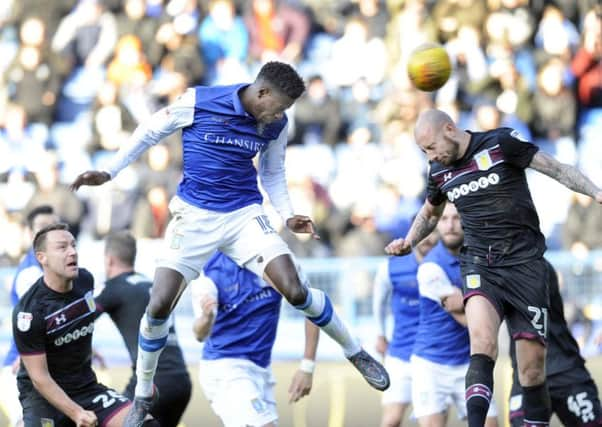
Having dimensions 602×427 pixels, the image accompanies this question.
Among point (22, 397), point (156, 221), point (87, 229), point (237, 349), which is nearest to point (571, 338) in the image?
point (237, 349)

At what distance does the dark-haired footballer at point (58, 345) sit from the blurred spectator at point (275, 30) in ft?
30.7

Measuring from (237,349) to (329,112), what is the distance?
8.31m

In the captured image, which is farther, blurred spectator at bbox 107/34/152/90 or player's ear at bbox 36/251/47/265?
blurred spectator at bbox 107/34/152/90

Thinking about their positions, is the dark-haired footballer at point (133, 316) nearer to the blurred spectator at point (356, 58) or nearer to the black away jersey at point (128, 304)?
the black away jersey at point (128, 304)

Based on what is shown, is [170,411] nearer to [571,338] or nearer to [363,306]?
[571,338]

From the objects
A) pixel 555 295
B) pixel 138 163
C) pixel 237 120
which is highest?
pixel 138 163

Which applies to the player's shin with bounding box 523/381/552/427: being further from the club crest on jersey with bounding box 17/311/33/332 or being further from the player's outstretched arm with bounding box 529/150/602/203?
the club crest on jersey with bounding box 17/311/33/332

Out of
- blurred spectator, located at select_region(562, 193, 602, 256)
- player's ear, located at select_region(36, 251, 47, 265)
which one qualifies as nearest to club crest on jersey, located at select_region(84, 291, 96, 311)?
player's ear, located at select_region(36, 251, 47, 265)

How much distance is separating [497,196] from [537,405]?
4.41 ft

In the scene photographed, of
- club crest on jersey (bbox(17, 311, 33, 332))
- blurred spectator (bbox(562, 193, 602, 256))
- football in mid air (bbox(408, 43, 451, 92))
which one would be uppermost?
football in mid air (bbox(408, 43, 451, 92))

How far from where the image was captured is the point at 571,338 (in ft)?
28.9

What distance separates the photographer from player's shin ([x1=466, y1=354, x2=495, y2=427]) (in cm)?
738

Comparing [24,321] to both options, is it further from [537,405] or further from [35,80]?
[35,80]

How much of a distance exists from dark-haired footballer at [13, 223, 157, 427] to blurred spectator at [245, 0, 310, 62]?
30.7 ft
